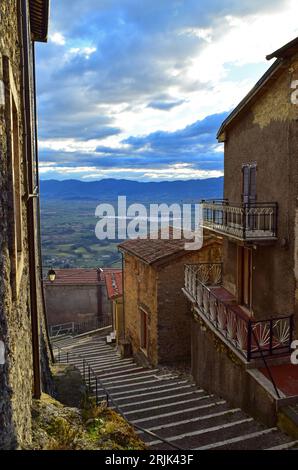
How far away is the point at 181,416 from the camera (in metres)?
9.23

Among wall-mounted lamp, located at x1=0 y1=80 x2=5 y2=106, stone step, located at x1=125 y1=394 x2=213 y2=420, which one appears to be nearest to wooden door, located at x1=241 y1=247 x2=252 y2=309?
stone step, located at x1=125 y1=394 x2=213 y2=420

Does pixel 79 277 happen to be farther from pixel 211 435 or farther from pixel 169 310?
pixel 211 435

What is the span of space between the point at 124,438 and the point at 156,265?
9.52 metres

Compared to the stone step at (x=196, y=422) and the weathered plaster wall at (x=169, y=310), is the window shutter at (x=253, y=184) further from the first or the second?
the stone step at (x=196, y=422)

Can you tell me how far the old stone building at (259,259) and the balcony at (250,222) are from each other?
3 cm

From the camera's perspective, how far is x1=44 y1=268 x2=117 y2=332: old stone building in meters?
30.6

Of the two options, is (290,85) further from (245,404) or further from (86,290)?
(86,290)

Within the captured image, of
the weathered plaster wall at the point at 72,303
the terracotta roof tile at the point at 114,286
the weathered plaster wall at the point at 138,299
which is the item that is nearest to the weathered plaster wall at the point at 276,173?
the weathered plaster wall at the point at 138,299

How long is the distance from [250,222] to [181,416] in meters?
5.46

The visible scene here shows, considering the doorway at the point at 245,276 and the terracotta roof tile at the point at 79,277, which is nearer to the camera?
the doorway at the point at 245,276

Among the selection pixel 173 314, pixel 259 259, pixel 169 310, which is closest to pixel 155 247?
pixel 169 310

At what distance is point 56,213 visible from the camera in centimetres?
17038

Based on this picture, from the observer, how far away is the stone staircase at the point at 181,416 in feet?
24.1

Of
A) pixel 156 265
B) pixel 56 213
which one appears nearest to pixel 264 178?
pixel 156 265
